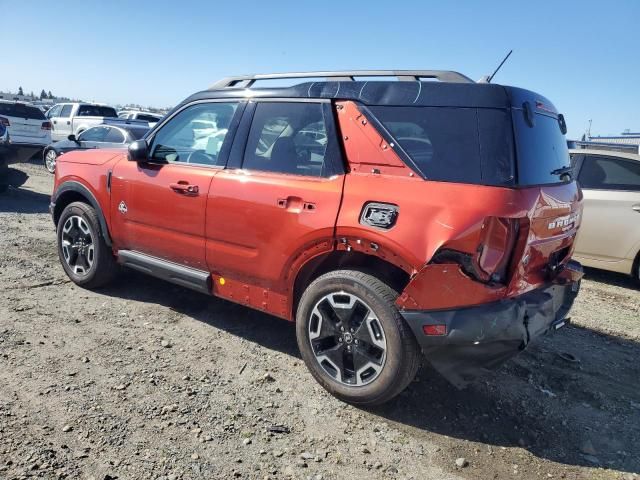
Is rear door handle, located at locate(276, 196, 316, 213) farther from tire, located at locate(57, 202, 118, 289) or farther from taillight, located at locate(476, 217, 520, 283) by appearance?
tire, located at locate(57, 202, 118, 289)

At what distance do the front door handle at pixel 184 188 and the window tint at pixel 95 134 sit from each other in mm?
9814

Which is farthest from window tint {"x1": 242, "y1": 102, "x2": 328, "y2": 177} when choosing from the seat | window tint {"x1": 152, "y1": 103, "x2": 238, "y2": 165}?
window tint {"x1": 152, "y1": 103, "x2": 238, "y2": 165}

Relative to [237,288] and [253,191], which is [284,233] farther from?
[237,288]

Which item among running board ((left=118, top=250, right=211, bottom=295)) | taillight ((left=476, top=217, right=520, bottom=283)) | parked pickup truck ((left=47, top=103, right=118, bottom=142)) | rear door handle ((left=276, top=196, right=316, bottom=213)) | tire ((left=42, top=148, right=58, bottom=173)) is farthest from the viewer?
parked pickup truck ((left=47, top=103, right=118, bottom=142))

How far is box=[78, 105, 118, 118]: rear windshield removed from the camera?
1781cm

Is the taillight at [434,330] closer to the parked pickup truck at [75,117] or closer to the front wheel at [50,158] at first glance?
the front wheel at [50,158]

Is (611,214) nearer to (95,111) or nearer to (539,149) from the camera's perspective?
(539,149)

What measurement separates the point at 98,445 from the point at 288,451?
39.0 inches

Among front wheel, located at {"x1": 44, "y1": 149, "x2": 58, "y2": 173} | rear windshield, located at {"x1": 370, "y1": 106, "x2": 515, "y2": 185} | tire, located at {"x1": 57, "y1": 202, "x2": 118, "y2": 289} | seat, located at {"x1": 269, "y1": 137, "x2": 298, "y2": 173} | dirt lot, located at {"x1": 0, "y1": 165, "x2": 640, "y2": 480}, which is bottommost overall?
front wheel, located at {"x1": 44, "y1": 149, "x2": 58, "y2": 173}

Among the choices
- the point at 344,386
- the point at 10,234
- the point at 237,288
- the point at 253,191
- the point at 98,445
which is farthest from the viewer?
the point at 10,234

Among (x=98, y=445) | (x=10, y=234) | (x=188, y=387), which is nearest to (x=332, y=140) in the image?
(x=188, y=387)

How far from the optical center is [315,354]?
3.29m

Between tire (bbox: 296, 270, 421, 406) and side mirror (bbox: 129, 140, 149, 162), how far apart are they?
1.92 meters

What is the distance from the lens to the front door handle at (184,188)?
3750 millimetres
